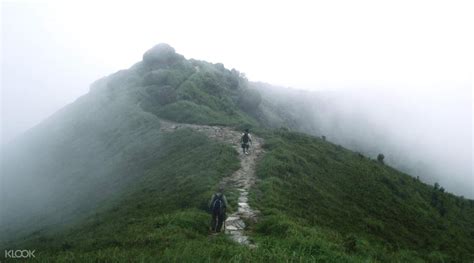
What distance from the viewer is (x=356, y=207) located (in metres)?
28.3

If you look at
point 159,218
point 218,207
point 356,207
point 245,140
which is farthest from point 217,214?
point 245,140

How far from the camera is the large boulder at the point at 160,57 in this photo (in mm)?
78562

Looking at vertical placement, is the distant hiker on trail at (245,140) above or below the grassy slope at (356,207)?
above

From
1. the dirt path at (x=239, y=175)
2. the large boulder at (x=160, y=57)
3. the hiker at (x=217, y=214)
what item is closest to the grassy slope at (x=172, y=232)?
the hiker at (x=217, y=214)

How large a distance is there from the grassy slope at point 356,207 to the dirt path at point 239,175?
0.89 meters

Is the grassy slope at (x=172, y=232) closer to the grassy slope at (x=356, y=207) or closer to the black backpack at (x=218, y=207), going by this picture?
the black backpack at (x=218, y=207)

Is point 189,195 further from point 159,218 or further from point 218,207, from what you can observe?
point 218,207

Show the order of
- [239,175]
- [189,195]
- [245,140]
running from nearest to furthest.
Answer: [189,195] → [239,175] → [245,140]

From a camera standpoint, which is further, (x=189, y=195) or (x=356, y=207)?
(x=356, y=207)

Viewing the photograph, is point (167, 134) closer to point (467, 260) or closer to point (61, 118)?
point (467, 260)

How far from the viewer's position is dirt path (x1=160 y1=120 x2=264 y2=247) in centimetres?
1838

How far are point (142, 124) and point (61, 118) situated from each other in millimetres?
35364

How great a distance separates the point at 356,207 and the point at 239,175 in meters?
Result: 8.66

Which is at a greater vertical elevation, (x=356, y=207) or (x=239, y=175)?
(x=239, y=175)
